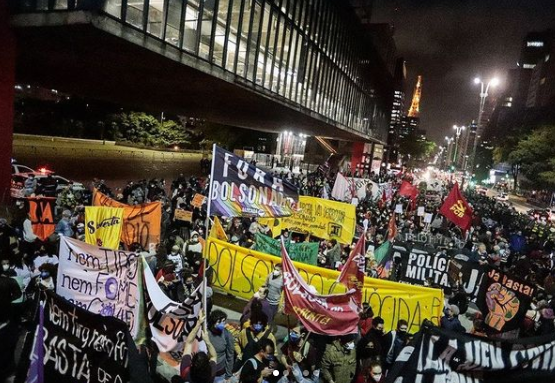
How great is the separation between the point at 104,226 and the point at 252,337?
4544mm

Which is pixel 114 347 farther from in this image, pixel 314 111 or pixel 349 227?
pixel 314 111

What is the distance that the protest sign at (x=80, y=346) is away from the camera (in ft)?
12.0

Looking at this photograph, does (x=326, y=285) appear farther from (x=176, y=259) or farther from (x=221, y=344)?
(x=176, y=259)

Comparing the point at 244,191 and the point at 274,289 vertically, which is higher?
the point at 244,191

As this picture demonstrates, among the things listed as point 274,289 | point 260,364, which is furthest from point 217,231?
point 260,364

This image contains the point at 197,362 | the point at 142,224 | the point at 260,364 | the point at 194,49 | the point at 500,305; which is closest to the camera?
the point at 197,362

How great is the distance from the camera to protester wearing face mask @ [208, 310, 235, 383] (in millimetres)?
5273

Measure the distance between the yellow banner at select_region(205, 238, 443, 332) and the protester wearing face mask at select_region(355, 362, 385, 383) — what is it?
1.92 meters

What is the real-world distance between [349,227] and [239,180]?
20.1ft

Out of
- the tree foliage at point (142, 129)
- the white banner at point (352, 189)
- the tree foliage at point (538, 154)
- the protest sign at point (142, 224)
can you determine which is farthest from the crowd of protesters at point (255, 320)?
the tree foliage at point (142, 129)

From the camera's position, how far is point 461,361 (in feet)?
13.0

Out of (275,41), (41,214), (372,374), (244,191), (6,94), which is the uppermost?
(275,41)

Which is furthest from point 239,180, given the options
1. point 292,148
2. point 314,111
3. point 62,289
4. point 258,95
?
point 292,148

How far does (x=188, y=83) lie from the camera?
20.0 metres
